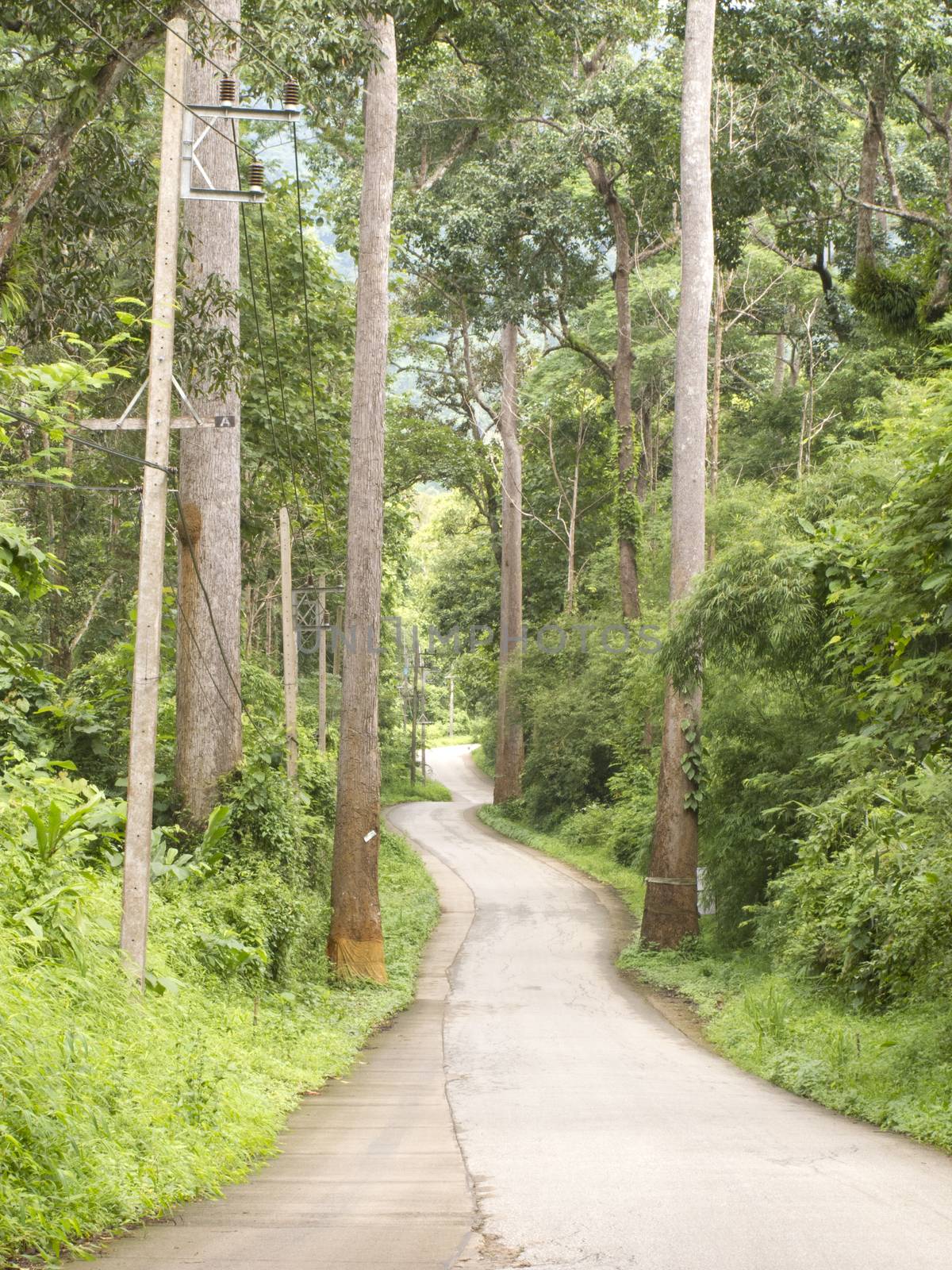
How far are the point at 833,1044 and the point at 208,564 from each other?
8290 mm

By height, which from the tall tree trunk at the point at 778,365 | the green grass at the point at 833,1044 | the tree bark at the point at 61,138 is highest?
the tall tree trunk at the point at 778,365

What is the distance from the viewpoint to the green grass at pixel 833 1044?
8984mm

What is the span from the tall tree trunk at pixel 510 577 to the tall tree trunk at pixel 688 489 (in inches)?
753

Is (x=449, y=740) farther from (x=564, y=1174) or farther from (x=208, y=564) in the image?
(x=564, y=1174)

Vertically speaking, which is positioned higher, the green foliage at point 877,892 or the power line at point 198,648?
the power line at point 198,648

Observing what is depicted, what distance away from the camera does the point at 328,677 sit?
42969mm

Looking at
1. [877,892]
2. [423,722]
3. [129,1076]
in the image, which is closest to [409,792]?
[423,722]

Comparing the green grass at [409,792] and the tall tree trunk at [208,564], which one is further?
the green grass at [409,792]

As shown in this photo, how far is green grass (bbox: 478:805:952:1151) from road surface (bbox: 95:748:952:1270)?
31 cm

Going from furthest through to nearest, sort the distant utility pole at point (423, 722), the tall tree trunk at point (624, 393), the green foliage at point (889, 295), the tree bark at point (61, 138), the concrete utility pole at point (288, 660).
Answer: the distant utility pole at point (423, 722) → the tall tree trunk at point (624, 393) → the green foliage at point (889, 295) → the concrete utility pole at point (288, 660) → the tree bark at point (61, 138)

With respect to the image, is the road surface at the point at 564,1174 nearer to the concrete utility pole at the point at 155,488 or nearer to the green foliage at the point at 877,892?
the green foliage at the point at 877,892

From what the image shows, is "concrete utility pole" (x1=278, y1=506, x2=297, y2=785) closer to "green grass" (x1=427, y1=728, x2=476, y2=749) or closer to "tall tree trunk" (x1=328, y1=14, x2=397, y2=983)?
"tall tree trunk" (x1=328, y1=14, x2=397, y2=983)

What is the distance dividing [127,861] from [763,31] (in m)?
18.1

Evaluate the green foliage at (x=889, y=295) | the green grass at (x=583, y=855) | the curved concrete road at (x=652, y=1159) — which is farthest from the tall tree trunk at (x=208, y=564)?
the green grass at (x=583, y=855)
